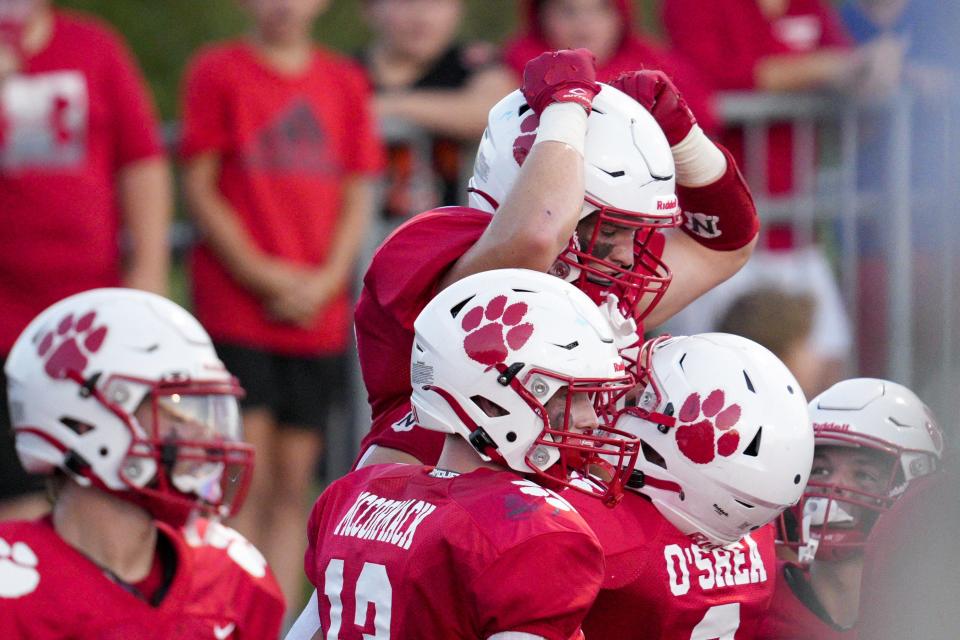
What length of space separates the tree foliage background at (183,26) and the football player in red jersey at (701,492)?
11.5 meters

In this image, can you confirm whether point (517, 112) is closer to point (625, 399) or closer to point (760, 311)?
point (625, 399)

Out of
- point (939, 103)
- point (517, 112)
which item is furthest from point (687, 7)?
point (517, 112)

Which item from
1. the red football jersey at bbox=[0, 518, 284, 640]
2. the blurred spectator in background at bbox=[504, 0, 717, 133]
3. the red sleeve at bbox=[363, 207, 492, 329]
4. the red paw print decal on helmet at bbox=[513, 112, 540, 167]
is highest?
the red paw print decal on helmet at bbox=[513, 112, 540, 167]

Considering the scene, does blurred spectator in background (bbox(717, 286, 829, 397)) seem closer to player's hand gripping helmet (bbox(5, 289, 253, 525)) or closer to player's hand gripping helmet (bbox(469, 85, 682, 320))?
player's hand gripping helmet (bbox(469, 85, 682, 320))

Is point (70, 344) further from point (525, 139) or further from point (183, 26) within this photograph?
point (183, 26)

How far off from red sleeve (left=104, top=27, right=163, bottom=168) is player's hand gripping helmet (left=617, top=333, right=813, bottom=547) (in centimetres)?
292

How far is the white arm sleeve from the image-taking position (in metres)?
3.59

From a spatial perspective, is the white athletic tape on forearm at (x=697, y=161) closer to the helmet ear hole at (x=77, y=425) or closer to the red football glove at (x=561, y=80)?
the red football glove at (x=561, y=80)

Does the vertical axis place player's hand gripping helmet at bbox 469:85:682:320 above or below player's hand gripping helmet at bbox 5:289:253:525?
above

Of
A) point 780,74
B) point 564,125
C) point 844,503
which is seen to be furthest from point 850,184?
point 564,125

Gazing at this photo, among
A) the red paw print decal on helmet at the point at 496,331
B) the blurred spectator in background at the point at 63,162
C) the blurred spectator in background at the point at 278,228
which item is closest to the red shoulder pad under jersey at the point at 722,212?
the red paw print decal on helmet at the point at 496,331

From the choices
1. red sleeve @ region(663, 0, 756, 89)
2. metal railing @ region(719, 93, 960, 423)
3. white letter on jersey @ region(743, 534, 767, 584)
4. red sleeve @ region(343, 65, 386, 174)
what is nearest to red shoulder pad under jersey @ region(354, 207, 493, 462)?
white letter on jersey @ region(743, 534, 767, 584)

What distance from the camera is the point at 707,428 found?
355cm

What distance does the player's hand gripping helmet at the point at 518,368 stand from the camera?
326cm
